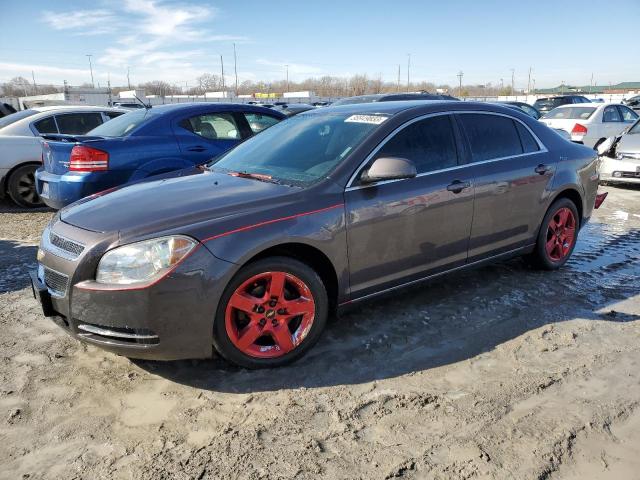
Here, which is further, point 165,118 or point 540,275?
point 165,118

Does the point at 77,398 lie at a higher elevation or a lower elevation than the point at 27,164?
lower

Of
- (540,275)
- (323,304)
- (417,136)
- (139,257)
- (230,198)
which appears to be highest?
(417,136)

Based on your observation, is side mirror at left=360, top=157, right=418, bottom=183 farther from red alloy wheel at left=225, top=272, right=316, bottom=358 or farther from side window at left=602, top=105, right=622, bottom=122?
side window at left=602, top=105, right=622, bottom=122

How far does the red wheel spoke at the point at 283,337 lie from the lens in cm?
322

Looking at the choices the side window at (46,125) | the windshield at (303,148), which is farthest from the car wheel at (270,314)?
the side window at (46,125)

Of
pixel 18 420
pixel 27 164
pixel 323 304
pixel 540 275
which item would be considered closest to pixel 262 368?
pixel 323 304

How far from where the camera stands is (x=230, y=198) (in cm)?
323

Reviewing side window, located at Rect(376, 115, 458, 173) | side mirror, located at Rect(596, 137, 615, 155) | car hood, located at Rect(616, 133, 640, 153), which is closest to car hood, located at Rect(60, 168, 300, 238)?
side window, located at Rect(376, 115, 458, 173)

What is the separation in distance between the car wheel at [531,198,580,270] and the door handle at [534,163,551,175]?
0.39 meters

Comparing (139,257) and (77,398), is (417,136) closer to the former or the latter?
(139,257)

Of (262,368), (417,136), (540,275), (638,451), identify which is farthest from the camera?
(540,275)

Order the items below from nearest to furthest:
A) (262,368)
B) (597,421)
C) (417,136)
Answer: (597,421)
(262,368)
(417,136)

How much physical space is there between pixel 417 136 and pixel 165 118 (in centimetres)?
366

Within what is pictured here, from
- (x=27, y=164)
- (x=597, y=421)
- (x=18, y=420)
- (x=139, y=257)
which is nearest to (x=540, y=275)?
(x=597, y=421)
